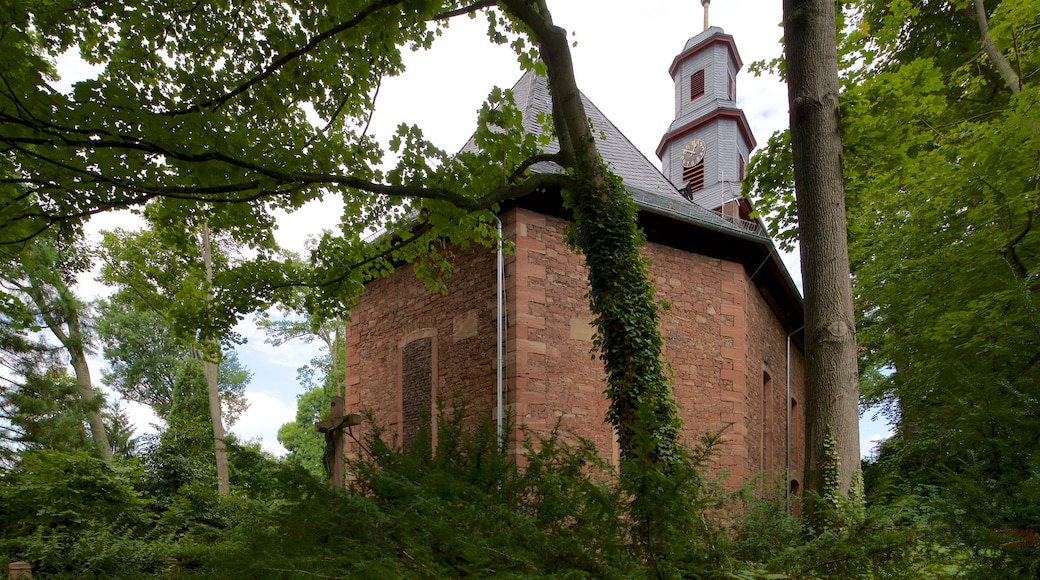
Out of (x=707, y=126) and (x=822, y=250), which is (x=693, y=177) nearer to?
(x=707, y=126)

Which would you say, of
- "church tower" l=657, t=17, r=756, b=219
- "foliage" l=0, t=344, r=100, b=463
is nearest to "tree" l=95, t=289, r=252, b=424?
"foliage" l=0, t=344, r=100, b=463

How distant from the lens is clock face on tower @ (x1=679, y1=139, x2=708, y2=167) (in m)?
24.1

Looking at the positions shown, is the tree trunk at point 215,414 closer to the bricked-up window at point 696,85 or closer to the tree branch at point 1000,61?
the tree branch at point 1000,61

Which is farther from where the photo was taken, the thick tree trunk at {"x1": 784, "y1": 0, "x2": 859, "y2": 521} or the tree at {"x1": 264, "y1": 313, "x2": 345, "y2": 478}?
the tree at {"x1": 264, "y1": 313, "x2": 345, "y2": 478}

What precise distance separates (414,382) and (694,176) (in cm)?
1720

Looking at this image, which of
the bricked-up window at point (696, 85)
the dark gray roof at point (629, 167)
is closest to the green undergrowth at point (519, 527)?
the dark gray roof at point (629, 167)

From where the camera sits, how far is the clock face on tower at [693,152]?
949 inches

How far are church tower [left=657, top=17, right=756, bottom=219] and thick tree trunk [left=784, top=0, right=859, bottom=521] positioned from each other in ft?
55.1

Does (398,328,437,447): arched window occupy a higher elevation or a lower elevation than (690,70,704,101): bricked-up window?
lower

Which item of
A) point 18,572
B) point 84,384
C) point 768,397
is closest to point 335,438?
point 18,572

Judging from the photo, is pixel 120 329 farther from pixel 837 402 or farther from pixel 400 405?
pixel 837 402

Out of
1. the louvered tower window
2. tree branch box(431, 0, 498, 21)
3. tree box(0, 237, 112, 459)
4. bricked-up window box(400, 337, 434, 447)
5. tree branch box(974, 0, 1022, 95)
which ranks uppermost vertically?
the louvered tower window

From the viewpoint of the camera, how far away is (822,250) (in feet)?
16.1

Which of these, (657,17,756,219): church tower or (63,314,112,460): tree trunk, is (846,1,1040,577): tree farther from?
(63,314,112,460): tree trunk
